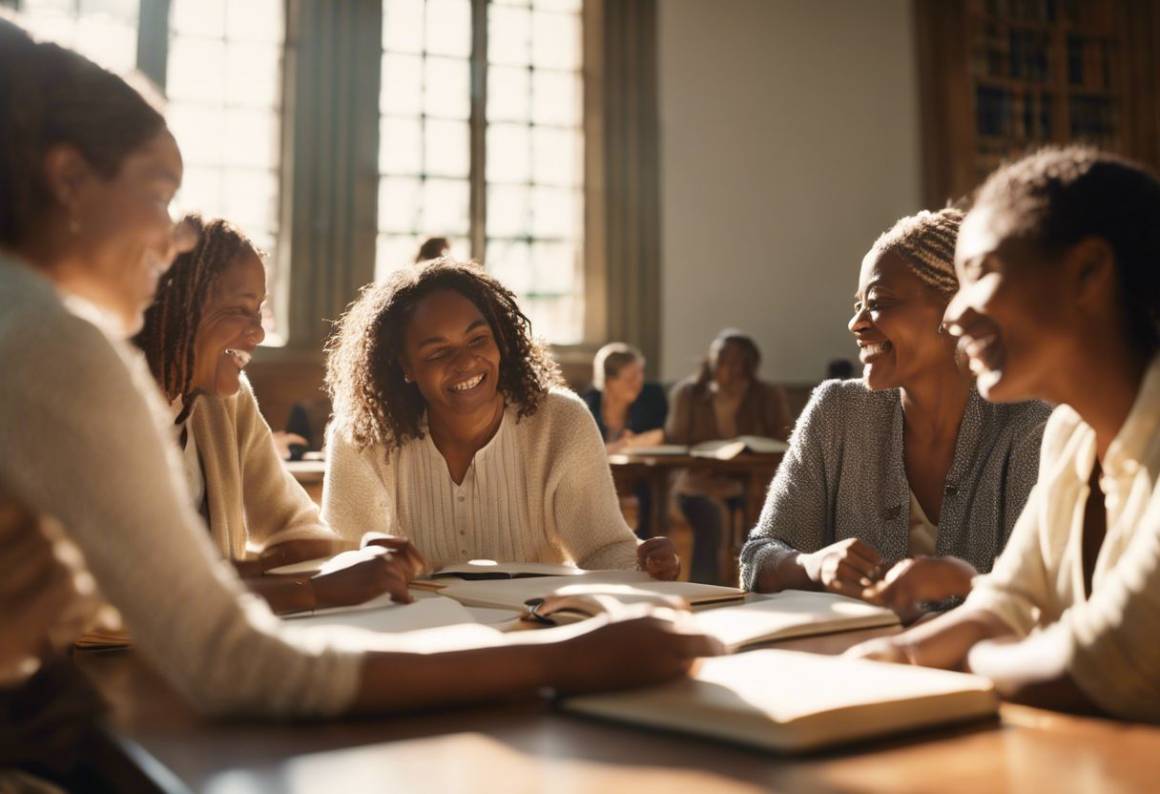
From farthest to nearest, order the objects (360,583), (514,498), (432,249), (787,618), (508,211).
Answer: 1. (508,211)
2. (432,249)
3. (514,498)
4. (360,583)
5. (787,618)

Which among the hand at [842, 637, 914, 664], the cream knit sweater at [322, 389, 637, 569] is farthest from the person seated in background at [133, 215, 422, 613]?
the hand at [842, 637, 914, 664]

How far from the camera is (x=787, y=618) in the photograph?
4.32 ft

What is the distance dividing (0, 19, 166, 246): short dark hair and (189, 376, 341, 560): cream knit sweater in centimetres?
117

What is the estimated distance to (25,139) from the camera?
0.89 metres

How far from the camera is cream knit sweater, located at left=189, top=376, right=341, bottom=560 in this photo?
204cm

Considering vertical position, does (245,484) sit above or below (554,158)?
below

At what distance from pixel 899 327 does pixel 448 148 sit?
21.2 feet

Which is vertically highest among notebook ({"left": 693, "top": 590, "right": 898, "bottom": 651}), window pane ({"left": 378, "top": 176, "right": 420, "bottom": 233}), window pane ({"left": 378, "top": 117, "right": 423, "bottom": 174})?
window pane ({"left": 378, "top": 117, "right": 423, "bottom": 174})

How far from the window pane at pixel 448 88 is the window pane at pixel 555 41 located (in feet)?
1.89

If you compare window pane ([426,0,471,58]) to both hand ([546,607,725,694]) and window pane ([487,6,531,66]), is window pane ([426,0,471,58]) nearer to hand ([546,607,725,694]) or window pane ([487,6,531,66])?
window pane ([487,6,531,66])

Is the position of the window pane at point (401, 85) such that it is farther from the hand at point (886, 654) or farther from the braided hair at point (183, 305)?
the hand at point (886, 654)

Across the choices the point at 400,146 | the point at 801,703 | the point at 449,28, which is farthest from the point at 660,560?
the point at 449,28

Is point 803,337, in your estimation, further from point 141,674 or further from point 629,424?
point 141,674

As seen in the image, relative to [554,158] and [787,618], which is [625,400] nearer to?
[554,158]
